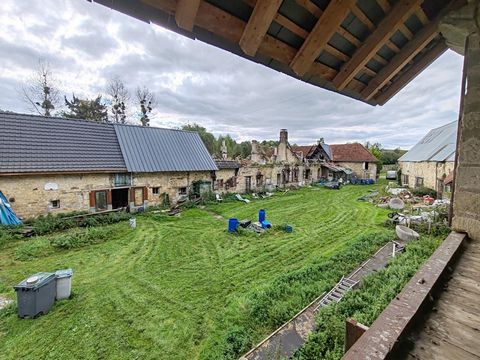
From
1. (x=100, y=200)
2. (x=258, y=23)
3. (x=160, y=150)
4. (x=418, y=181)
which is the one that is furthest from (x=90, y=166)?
(x=418, y=181)

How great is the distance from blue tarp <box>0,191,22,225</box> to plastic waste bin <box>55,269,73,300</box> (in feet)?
23.2

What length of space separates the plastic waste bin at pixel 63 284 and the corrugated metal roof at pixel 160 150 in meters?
8.77

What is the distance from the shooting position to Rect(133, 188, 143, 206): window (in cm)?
1384

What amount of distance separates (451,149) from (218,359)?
19691 mm

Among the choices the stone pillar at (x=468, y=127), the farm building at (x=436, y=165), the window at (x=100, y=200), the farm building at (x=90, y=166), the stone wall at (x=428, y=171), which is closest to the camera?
the stone pillar at (x=468, y=127)

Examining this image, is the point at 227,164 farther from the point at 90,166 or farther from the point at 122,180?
the point at 90,166

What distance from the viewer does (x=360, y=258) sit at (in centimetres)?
739

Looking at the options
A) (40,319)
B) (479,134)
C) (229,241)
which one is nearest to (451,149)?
(229,241)

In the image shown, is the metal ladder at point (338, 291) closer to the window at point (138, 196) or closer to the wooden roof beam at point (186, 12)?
the wooden roof beam at point (186, 12)

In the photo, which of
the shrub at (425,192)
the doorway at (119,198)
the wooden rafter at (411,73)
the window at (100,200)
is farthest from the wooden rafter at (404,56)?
the shrub at (425,192)

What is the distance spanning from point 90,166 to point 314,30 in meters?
Result: 13.7

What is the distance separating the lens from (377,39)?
7.30 ft

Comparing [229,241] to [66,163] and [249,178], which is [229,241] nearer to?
[66,163]

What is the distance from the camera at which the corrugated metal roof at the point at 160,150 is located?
14.5 meters
